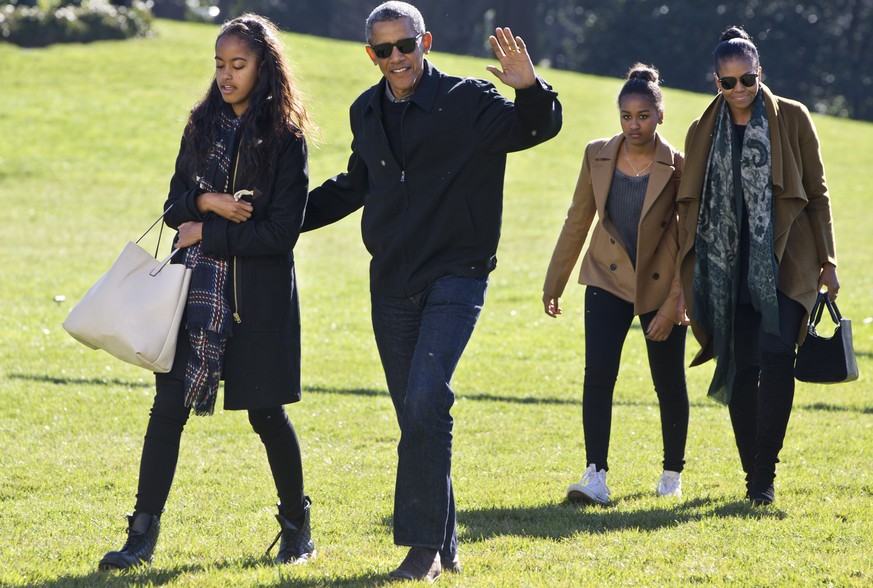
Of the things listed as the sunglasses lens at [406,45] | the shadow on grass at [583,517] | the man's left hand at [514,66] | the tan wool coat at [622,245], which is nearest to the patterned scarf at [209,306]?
the sunglasses lens at [406,45]

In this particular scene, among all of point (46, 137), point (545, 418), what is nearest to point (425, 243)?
point (545, 418)

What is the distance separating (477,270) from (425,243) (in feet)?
0.66

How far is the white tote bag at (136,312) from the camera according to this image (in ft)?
14.6

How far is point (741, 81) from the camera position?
5480mm

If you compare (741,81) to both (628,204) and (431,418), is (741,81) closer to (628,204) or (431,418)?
(628,204)

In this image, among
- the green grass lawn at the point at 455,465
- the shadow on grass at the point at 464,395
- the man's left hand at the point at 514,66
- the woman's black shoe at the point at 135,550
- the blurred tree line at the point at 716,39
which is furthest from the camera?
the blurred tree line at the point at 716,39

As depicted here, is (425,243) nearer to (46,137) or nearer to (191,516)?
(191,516)

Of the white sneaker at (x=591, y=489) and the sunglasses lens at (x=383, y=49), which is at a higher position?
the sunglasses lens at (x=383, y=49)

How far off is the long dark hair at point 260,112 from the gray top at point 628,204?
1842 mm

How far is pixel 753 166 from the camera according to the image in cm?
555

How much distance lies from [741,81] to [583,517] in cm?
198

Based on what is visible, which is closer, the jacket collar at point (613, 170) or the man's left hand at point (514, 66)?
the man's left hand at point (514, 66)

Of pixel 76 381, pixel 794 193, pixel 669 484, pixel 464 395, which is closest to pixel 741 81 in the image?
pixel 794 193

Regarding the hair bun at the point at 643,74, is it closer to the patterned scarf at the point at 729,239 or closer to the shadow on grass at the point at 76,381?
the patterned scarf at the point at 729,239
